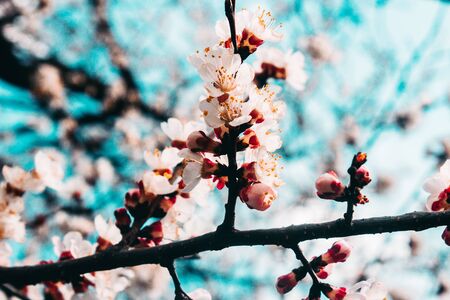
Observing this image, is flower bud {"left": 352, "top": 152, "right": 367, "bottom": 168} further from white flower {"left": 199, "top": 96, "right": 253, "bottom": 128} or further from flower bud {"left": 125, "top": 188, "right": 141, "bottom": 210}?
flower bud {"left": 125, "top": 188, "right": 141, "bottom": 210}

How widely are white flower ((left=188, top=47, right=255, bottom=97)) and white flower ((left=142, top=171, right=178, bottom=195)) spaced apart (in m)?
0.41

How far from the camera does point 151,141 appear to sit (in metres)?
7.40

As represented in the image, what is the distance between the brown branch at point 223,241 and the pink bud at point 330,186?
0.30ft

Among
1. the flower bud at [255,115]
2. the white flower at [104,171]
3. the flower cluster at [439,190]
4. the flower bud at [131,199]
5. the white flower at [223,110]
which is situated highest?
the white flower at [223,110]

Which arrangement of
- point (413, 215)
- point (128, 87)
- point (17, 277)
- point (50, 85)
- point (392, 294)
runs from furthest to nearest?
point (128, 87) < point (50, 85) < point (392, 294) < point (17, 277) < point (413, 215)

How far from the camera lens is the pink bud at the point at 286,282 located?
136 cm

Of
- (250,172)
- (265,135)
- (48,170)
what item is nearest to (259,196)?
(250,172)

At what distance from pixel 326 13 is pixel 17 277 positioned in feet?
25.4

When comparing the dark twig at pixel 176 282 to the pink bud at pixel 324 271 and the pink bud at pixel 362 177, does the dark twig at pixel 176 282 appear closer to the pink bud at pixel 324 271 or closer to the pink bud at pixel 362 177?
the pink bud at pixel 324 271

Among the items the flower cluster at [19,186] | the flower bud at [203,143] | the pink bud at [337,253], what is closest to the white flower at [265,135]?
the flower bud at [203,143]

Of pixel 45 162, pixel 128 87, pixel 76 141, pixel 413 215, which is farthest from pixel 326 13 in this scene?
pixel 413 215

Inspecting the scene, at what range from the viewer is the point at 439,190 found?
50.7 inches

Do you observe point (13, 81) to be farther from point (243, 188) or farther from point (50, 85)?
point (243, 188)

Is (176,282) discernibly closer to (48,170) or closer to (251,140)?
(251,140)
